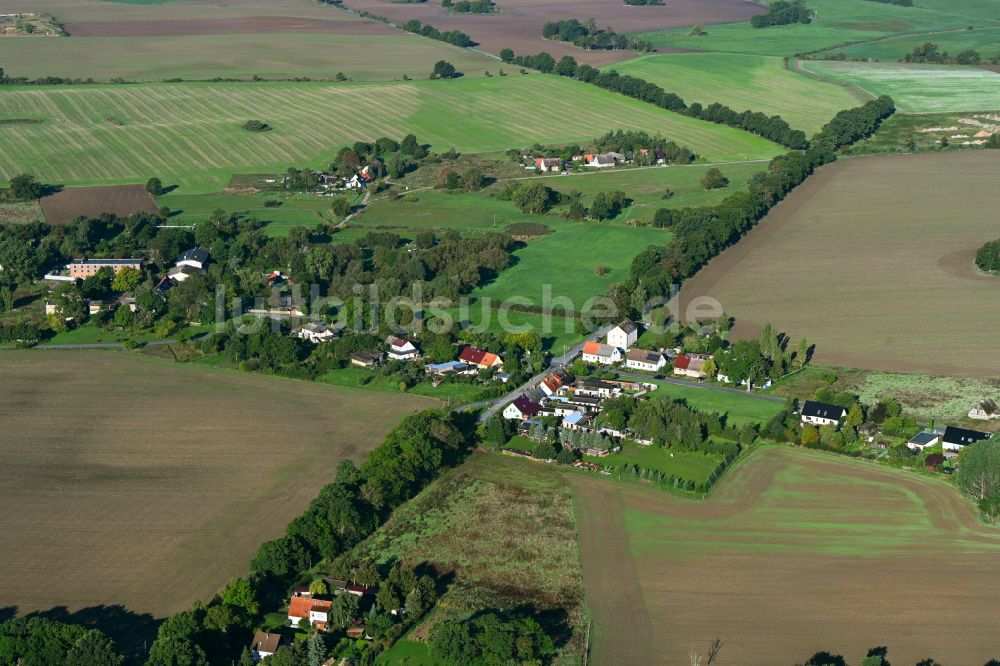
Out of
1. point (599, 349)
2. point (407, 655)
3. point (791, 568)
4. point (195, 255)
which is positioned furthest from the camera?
point (195, 255)

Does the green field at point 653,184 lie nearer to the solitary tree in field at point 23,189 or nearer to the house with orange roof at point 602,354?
the house with orange roof at point 602,354

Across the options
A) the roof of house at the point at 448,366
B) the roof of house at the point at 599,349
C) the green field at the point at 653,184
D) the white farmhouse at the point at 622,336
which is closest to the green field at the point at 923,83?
the green field at the point at 653,184

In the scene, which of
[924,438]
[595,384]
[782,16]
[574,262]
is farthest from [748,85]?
[924,438]

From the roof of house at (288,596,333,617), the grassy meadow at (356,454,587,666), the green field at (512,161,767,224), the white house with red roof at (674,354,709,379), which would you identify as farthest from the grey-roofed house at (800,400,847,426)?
the green field at (512,161,767,224)

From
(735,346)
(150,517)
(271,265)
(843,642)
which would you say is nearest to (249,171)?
(271,265)

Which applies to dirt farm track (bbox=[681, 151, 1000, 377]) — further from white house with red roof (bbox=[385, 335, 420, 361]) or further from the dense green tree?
the dense green tree

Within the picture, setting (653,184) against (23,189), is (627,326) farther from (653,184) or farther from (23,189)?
(23,189)

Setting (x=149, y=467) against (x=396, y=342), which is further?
(x=396, y=342)

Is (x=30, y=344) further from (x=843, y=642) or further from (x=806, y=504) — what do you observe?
(x=843, y=642)
